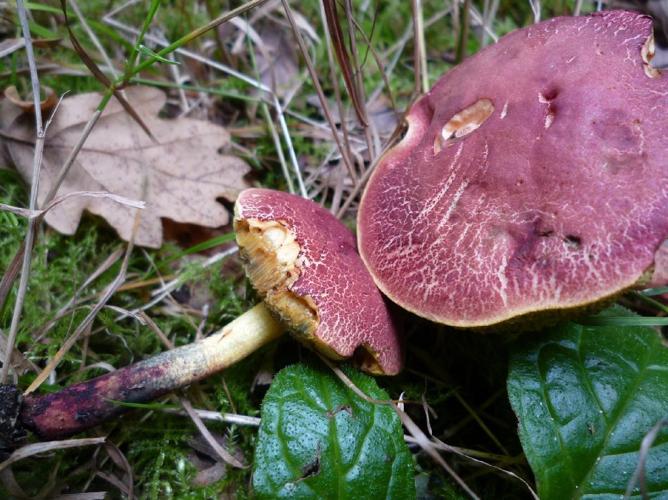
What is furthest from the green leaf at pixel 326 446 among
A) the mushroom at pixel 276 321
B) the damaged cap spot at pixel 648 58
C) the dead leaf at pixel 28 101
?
the dead leaf at pixel 28 101

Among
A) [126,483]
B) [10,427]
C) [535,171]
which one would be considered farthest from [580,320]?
[10,427]

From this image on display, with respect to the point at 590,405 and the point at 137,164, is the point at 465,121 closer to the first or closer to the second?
the point at 590,405

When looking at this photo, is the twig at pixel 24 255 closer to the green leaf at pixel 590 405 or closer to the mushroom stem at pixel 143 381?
the mushroom stem at pixel 143 381

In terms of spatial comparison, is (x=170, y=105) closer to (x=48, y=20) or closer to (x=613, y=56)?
(x=48, y=20)

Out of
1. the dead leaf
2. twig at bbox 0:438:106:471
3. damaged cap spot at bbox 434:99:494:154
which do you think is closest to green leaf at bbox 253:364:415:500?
twig at bbox 0:438:106:471

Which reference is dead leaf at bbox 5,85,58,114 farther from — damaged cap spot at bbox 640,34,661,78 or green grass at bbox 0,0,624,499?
damaged cap spot at bbox 640,34,661,78
